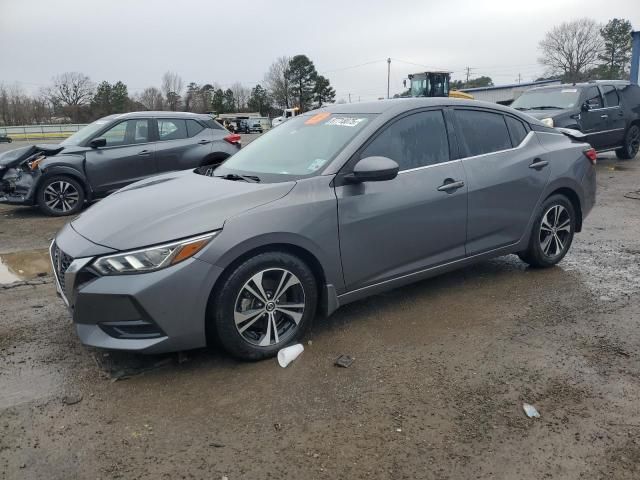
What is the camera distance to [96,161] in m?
8.59

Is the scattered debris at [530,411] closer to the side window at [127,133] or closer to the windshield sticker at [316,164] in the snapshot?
the windshield sticker at [316,164]

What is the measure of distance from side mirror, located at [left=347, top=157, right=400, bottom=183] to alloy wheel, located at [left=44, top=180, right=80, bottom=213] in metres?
6.66

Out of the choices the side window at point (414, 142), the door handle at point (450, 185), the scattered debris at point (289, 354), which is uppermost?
the side window at point (414, 142)

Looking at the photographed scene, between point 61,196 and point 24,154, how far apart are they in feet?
3.12

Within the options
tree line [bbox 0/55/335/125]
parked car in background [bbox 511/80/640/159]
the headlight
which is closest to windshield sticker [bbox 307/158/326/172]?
the headlight

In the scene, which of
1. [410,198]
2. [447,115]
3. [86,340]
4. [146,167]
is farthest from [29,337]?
[146,167]

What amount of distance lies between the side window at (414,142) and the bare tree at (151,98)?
8950 cm

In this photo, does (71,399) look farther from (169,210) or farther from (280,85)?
(280,85)

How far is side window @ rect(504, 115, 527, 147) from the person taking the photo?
15.2 ft

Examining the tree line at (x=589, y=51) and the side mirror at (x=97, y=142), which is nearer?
the side mirror at (x=97, y=142)

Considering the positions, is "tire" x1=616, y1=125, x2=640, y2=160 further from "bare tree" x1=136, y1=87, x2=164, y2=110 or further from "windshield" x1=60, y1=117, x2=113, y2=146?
"bare tree" x1=136, y1=87, x2=164, y2=110

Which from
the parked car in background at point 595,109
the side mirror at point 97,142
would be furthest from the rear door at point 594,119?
the side mirror at point 97,142

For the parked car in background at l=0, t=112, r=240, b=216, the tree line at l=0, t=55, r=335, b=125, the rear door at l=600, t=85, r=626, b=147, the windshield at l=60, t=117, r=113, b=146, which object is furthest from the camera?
the tree line at l=0, t=55, r=335, b=125

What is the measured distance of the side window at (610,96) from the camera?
12.1 meters
